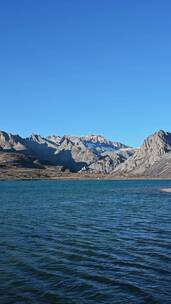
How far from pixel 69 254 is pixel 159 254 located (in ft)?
25.9

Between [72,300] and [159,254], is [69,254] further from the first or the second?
[72,300]

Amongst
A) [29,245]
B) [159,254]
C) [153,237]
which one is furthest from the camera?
[153,237]

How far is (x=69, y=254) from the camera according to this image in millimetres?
43562

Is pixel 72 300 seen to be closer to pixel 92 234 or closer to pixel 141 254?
pixel 141 254

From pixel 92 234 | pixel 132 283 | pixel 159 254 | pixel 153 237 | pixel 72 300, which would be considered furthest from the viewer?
pixel 92 234

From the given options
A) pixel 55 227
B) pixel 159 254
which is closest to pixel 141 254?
pixel 159 254

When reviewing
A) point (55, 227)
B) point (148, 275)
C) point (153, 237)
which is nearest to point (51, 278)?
Result: point (148, 275)

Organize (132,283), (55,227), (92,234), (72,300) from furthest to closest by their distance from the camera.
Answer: (55,227) → (92,234) → (132,283) → (72,300)

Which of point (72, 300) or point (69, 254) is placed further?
point (69, 254)

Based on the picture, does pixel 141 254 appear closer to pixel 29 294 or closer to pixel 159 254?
pixel 159 254

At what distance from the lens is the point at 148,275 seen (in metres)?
34.6

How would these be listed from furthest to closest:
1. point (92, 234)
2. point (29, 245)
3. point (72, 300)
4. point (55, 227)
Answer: point (55, 227) < point (92, 234) < point (29, 245) < point (72, 300)

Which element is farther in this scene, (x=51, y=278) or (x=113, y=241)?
(x=113, y=241)

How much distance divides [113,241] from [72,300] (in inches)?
855
